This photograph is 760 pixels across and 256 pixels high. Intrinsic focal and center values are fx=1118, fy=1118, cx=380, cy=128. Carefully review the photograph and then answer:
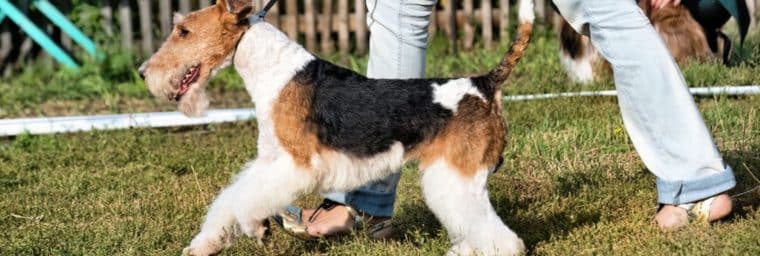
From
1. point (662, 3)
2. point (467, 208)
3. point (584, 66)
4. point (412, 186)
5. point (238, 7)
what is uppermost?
point (238, 7)

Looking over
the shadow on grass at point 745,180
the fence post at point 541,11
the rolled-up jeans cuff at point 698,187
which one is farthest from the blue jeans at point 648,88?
the fence post at point 541,11

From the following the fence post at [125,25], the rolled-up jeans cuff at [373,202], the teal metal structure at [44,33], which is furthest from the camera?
the fence post at [125,25]

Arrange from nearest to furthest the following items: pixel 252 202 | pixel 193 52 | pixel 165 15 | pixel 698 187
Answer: pixel 252 202
pixel 193 52
pixel 698 187
pixel 165 15

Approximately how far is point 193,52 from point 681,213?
2177 millimetres

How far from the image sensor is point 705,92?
7523 mm

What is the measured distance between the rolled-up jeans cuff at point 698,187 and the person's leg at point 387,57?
47.2 inches

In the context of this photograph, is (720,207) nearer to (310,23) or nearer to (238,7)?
(238,7)

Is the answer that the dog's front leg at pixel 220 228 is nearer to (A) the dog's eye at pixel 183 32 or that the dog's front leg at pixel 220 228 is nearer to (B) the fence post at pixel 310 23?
(A) the dog's eye at pixel 183 32

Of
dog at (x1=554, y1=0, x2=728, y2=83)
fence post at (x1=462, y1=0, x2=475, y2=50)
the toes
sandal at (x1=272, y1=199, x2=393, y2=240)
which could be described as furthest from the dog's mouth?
fence post at (x1=462, y1=0, x2=475, y2=50)

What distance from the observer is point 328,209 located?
5.18 meters

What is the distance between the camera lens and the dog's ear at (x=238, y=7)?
4.32m

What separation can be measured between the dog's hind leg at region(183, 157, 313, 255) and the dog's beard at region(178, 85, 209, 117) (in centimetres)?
41

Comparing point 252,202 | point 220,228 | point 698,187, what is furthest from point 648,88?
point 220,228

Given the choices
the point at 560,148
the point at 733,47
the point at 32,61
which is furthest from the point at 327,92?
the point at 32,61
